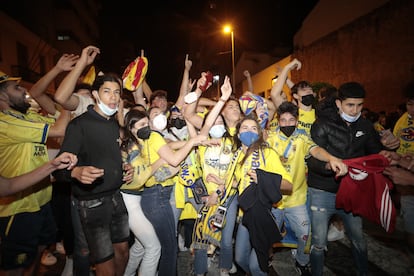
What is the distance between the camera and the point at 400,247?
4719mm

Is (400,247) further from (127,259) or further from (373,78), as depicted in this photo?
(373,78)

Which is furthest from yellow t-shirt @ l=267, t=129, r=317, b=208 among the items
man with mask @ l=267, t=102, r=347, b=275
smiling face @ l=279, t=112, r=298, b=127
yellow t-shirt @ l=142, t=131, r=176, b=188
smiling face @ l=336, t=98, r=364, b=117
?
yellow t-shirt @ l=142, t=131, r=176, b=188

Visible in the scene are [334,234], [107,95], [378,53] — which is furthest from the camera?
[378,53]

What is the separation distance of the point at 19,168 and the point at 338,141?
4.11m

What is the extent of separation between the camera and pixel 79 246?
313cm

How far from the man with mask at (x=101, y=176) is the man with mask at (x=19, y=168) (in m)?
0.64

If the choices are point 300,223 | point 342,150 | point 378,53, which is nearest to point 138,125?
point 300,223

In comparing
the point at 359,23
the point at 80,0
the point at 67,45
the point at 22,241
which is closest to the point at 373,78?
the point at 359,23

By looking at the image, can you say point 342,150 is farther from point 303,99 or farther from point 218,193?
point 218,193

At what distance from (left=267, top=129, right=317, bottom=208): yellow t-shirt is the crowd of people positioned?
0.05 ft

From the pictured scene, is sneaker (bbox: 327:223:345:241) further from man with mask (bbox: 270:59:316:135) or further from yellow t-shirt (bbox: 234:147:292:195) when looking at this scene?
yellow t-shirt (bbox: 234:147:292:195)

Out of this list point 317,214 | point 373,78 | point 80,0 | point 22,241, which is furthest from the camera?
point 80,0

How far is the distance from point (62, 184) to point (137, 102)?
1846 millimetres

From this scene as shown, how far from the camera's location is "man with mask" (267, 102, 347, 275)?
383 cm
